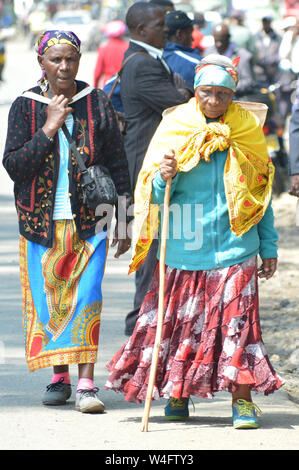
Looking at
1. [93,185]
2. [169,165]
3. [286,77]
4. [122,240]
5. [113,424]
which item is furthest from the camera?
[286,77]

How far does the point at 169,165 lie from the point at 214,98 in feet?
1.39

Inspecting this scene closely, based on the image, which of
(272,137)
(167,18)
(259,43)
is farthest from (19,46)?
(167,18)

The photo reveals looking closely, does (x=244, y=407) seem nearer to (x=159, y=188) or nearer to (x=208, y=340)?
(x=208, y=340)

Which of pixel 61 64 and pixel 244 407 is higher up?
pixel 61 64

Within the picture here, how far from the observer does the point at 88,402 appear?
18.5ft

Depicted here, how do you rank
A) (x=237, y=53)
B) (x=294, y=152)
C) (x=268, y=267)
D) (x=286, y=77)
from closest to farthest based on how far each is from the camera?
1. (x=268, y=267)
2. (x=294, y=152)
3. (x=237, y=53)
4. (x=286, y=77)

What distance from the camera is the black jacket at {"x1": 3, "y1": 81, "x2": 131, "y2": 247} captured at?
5684mm

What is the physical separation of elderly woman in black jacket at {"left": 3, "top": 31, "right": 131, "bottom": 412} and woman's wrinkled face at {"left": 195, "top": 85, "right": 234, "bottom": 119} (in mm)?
631

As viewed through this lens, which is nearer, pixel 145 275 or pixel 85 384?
pixel 85 384

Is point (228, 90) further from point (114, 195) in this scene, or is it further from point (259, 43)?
point (259, 43)

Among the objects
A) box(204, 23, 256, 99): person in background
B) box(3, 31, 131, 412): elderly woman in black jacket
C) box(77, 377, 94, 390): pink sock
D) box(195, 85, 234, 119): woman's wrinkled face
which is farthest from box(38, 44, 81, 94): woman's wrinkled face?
box(204, 23, 256, 99): person in background

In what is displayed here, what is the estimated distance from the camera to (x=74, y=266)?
578cm

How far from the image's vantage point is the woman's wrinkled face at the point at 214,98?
5.35m

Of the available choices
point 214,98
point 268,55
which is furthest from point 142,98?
point 268,55
